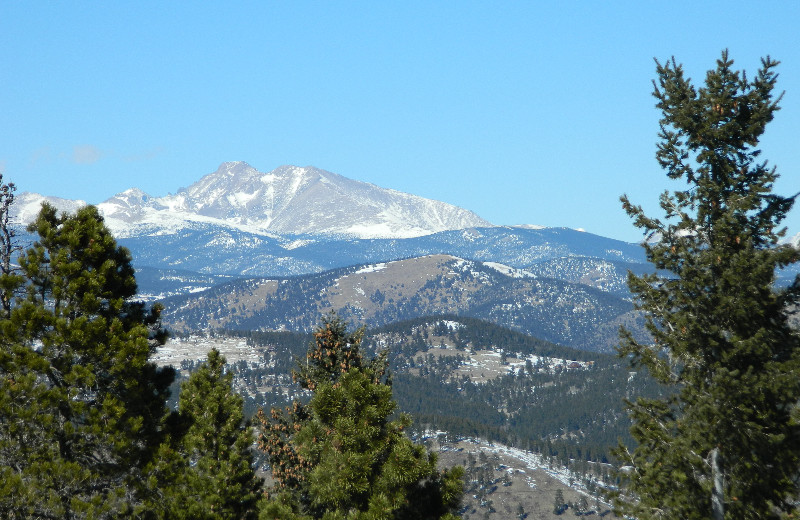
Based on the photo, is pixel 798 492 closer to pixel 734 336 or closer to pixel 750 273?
pixel 734 336

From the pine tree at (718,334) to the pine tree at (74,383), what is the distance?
17.7 metres

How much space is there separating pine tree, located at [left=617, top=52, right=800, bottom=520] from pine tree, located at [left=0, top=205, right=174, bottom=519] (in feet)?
58.0

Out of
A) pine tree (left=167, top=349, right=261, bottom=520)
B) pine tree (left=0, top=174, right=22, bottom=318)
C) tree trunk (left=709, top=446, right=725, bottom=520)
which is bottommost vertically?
pine tree (left=167, top=349, right=261, bottom=520)

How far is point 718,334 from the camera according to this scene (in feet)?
86.9

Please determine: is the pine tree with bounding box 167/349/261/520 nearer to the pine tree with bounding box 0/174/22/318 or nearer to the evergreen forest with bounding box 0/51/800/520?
the evergreen forest with bounding box 0/51/800/520

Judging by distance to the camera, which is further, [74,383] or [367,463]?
[367,463]

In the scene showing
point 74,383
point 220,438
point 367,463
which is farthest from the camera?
point 220,438

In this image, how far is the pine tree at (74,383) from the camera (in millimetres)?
21953

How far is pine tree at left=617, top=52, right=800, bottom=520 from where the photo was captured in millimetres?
25328

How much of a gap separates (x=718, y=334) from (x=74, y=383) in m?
21.4

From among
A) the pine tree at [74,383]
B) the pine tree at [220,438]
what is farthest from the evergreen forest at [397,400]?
the pine tree at [220,438]

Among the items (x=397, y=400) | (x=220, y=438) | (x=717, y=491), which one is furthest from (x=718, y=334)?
(x=220, y=438)

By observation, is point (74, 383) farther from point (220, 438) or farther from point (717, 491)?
point (717, 491)

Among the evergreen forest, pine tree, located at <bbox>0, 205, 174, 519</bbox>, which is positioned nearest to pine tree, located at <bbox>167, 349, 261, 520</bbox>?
the evergreen forest
